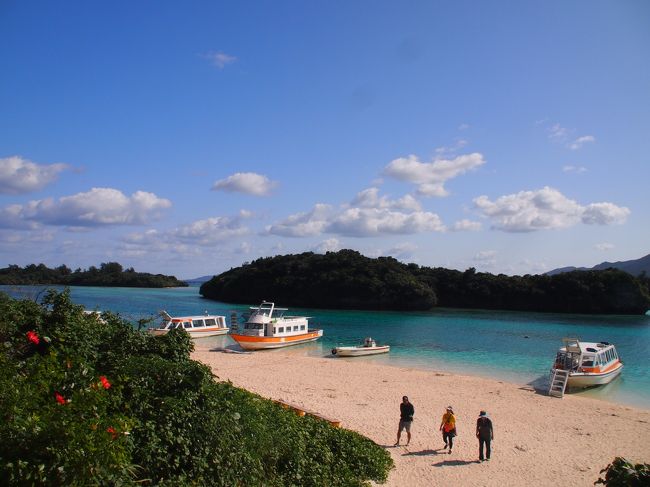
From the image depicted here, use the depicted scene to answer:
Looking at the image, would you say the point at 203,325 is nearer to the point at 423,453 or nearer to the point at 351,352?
the point at 351,352

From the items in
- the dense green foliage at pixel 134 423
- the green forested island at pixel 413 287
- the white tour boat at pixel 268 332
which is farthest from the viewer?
the green forested island at pixel 413 287

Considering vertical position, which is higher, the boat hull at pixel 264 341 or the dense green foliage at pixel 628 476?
the dense green foliage at pixel 628 476

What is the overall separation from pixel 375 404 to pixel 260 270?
3734 inches

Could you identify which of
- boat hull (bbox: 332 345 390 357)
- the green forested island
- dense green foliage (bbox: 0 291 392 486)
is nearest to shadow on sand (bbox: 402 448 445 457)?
dense green foliage (bbox: 0 291 392 486)

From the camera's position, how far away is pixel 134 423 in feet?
18.9

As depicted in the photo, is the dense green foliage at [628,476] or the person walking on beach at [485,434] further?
the person walking on beach at [485,434]

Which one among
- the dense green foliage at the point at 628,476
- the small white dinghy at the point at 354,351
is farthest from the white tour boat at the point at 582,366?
the dense green foliage at the point at 628,476

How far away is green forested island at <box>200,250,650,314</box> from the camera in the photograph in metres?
95.8

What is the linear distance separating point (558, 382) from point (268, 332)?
2175cm

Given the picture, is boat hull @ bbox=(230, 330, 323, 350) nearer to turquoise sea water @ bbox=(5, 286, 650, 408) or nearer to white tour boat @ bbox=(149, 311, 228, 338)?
turquoise sea water @ bbox=(5, 286, 650, 408)

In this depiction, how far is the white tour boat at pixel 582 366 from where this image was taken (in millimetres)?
27297

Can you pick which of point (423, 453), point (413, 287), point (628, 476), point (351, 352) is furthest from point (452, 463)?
point (413, 287)

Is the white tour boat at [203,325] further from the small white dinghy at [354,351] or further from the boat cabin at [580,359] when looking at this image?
the boat cabin at [580,359]

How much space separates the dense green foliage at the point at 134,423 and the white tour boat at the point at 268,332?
84.7ft
